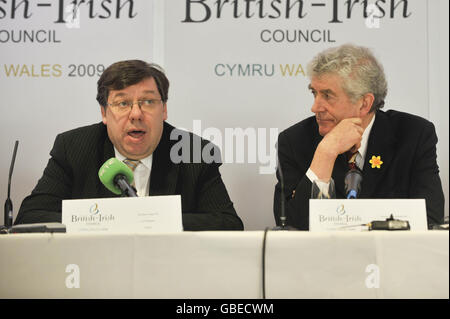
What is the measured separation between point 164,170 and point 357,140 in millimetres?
1185

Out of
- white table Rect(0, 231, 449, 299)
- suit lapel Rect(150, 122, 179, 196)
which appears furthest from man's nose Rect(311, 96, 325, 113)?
white table Rect(0, 231, 449, 299)

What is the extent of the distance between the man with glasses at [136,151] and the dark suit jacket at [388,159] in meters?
0.43

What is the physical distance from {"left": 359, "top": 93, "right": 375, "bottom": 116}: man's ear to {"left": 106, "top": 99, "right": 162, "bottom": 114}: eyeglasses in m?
1.28

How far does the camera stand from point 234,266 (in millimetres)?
2293

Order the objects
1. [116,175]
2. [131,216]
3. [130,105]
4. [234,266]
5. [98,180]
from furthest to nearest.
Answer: [130,105], [98,180], [116,175], [131,216], [234,266]

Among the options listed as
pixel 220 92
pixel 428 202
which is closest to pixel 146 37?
pixel 220 92

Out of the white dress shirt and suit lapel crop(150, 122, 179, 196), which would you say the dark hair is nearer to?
suit lapel crop(150, 122, 179, 196)

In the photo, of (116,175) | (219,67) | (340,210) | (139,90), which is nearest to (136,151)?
(139,90)

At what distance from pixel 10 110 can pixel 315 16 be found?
6.60 feet

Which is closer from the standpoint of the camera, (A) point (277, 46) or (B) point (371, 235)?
(B) point (371, 235)

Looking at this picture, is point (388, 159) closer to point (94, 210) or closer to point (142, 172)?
point (142, 172)

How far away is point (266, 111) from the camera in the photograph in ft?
13.0

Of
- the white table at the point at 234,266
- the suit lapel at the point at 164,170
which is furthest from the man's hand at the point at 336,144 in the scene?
the white table at the point at 234,266
